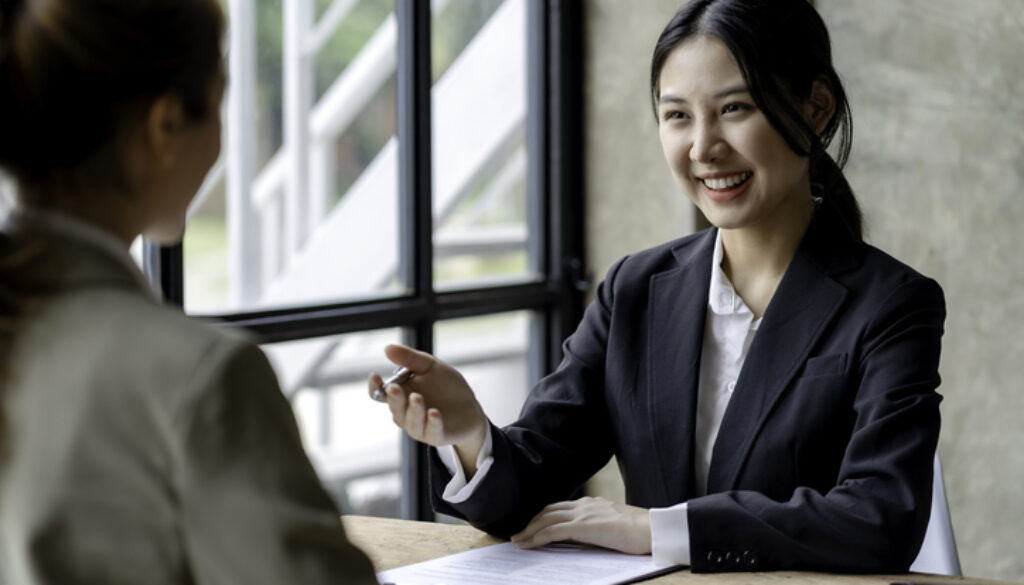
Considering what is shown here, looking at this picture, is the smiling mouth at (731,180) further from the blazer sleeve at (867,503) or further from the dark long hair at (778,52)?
the blazer sleeve at (867,503)

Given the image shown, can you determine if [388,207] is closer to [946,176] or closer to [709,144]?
[709,144]

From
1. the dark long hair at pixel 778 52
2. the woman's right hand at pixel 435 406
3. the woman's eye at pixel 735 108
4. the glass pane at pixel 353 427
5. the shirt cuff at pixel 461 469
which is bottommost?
the glass pane at pixel 353 427

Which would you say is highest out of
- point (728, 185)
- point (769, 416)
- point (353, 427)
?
point (728, 185)

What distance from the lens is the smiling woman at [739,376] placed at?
1.64 metres

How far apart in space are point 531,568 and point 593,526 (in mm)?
126

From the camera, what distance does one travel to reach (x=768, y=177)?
1911 mm

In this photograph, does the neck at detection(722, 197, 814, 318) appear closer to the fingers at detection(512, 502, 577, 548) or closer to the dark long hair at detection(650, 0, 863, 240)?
the dark long hair at detection(650, 0, 863, 240)

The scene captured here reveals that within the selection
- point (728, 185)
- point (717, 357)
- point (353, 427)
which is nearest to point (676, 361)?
point (717, 357)

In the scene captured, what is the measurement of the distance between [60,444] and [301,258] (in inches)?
93.0

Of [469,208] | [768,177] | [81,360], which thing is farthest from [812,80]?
[469,208]

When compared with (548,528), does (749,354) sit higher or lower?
higher

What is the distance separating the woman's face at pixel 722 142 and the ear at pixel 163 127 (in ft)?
3.94

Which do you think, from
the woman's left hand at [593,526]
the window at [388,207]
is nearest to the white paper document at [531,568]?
the woman's left hand at [593,526]

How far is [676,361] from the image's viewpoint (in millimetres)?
1995
